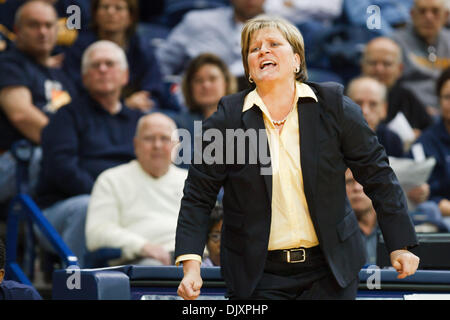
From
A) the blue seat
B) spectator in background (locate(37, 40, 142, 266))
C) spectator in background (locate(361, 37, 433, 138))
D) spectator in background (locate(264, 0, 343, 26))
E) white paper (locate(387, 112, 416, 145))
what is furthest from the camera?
spectator in background (locate(264, 0, 343, 26))

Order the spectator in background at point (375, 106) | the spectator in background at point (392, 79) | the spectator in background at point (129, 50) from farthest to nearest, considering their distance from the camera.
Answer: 1. the spectator in background at point (392, 79)
2. the spectator in background at point (129, 50)
3. the spectator in background at point (375, 106)

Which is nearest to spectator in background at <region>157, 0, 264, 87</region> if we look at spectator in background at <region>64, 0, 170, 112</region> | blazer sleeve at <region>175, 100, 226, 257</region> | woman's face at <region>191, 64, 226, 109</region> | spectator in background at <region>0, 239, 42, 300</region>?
spectator in background at <region>64, 0, 170, 112</region>

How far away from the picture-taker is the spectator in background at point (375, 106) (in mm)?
5262

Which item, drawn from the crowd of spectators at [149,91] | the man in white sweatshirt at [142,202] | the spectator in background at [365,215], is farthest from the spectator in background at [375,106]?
the man in white sweatshirt at [142,202]

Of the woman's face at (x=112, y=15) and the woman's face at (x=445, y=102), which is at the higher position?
A: the woman's face at (x=112, y=15)

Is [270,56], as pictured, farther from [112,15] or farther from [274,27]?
[112,15]

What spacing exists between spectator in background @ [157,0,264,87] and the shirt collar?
12.7 ft

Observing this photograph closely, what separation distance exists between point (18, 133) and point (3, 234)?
0.65 meters

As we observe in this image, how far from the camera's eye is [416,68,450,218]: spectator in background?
5215 mm

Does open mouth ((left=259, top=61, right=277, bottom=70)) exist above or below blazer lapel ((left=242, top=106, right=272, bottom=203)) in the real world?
above

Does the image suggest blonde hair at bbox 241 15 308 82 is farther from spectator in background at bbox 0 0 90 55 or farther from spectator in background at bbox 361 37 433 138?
spectator in background at bbox 361 37 433 138

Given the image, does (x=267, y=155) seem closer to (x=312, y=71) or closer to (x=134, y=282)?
(x=134, y=282)

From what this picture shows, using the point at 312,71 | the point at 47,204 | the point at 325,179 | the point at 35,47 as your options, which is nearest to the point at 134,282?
the point at 325,179

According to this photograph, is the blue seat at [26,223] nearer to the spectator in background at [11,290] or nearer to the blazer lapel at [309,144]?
the spectator in background at [11,290]
